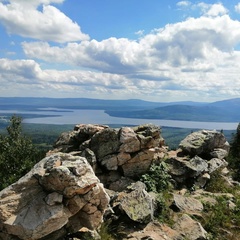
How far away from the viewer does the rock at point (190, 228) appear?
17375mm

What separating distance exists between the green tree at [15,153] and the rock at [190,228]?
22.7 metres

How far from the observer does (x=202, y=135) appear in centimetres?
3453

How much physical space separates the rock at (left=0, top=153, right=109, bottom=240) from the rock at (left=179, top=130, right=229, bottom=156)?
59.7 feet

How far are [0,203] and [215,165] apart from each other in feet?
70.6

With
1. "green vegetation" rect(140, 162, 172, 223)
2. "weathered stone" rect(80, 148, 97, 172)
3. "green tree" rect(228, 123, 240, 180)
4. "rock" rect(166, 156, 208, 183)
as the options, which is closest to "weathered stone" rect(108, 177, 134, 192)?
"green vegetation" rect(140, 162, 172, 223)

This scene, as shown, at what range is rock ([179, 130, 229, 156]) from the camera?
106ft

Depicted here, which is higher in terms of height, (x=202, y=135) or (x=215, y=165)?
(x=202, y=135)

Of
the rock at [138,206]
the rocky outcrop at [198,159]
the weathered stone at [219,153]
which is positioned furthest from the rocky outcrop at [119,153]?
the weathered stone at [219,153]

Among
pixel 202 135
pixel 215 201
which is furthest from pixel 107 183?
pixel 202 135

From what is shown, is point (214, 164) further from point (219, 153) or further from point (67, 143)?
point (67, 143)

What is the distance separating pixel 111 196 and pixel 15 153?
23419 mm

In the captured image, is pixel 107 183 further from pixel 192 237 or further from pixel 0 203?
pixel 0 203

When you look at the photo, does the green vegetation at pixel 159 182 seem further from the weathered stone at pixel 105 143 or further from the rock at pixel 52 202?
the rock at pixel 52 202

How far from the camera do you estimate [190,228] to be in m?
18.1
